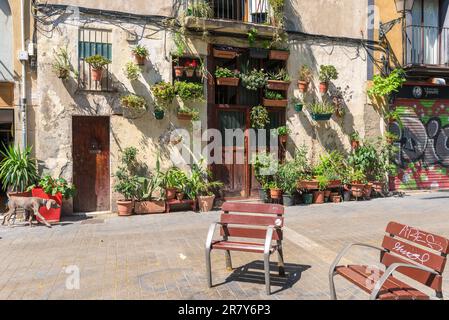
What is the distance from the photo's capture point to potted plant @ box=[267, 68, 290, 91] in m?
10.9

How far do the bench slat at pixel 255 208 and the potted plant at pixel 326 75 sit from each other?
7564 millimetres

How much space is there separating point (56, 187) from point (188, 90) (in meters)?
3.92

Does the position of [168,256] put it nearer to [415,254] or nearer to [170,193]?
[415,254]

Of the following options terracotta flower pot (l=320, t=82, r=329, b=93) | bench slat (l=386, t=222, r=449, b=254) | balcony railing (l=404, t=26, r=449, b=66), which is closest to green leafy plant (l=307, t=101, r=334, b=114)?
terracotta flower pot (l=320, t=82, r=329, b=93)

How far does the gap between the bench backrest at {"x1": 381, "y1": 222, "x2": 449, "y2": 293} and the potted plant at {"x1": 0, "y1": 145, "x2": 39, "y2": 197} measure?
7.52 metres

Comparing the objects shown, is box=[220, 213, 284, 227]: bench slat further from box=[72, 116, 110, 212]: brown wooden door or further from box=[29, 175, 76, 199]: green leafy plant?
box=[72, 116, 110, 212]: brown wooden door

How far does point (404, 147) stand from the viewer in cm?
1276

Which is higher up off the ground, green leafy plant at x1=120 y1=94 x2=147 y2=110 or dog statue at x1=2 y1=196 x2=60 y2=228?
green leafy plant at x1=120 y1=94 x2=147 y2=110

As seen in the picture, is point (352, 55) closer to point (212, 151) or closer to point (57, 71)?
point (212, 151)

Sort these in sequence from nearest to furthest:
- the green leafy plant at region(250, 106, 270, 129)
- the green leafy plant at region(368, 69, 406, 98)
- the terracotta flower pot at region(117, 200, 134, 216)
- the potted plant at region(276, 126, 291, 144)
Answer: the terracotta flower pot at region(117, 200, 134, 216), the green leafy plant at region(250, 106, 270, 129), the potted plant at region(276, 126, 291, 144), the green leafy plant at region(368, 69, 406, 98)

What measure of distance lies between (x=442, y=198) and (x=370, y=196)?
1.99m

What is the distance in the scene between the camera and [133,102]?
9.55 meters

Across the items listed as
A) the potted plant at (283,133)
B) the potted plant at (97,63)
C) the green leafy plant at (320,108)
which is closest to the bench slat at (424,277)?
the potted plant at (283,133)

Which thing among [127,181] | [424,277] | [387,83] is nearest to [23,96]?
[127,181]
